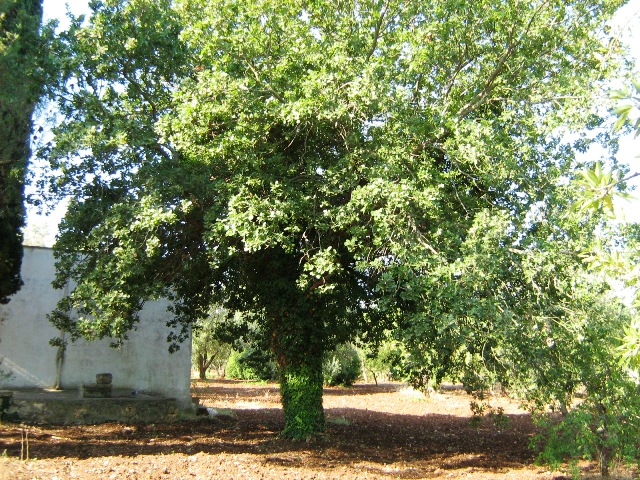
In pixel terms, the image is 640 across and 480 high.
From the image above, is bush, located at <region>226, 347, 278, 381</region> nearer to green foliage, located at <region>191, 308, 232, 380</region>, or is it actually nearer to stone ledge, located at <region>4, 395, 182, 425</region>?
green foliage, located at <region>191, 308, 232, 380</region>

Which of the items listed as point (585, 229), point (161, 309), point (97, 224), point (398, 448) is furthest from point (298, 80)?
point (161, 309)

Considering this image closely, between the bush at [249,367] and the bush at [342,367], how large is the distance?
9.97 ft

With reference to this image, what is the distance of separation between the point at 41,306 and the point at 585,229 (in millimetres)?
13805

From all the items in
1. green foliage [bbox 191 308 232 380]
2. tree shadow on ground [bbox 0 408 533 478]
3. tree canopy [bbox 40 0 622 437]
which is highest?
tree canopy [bbox 40 0 622 437]

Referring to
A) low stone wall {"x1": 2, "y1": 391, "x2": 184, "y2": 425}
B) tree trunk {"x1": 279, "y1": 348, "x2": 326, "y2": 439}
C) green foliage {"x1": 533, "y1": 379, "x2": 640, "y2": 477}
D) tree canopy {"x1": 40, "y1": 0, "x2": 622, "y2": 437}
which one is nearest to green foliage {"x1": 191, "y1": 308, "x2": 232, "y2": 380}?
low stone wall {"x1": 2, "y1": 391, "x2": 184, "y2": 425}

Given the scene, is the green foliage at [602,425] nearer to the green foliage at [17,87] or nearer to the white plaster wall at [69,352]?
the green foliage at [17,87]

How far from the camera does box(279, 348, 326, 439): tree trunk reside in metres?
12.0

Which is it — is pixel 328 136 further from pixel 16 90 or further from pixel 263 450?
pixel 263 450

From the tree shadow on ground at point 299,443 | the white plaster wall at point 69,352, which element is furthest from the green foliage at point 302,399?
the white plaster wall at point 69,352

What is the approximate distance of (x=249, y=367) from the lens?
112 ft

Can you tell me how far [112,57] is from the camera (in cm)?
1034

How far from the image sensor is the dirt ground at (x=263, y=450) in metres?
8.95

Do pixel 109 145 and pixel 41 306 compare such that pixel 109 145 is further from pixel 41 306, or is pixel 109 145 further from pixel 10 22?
pixel 41 306

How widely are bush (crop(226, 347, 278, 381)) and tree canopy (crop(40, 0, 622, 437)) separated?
19.3 metres
